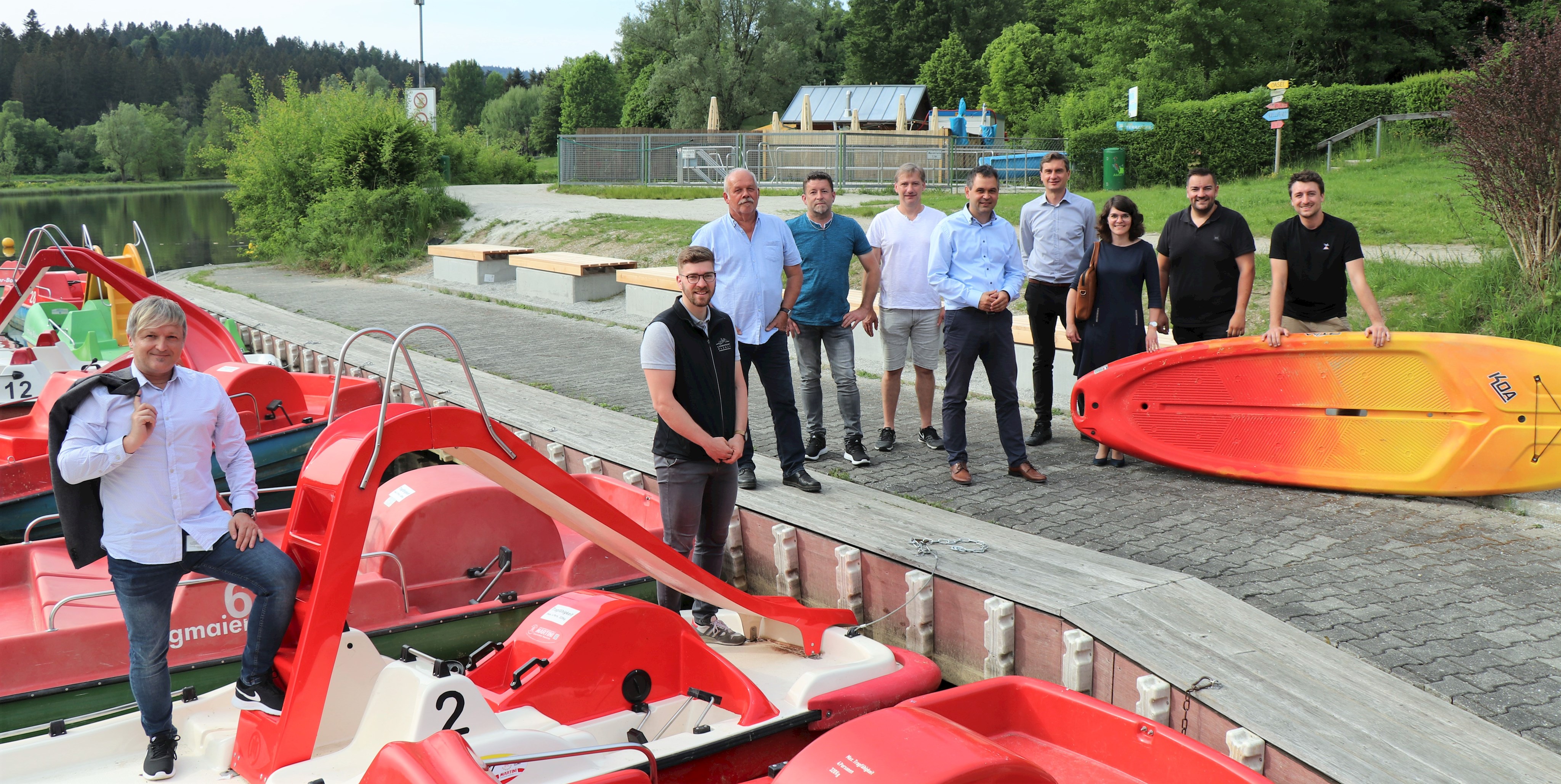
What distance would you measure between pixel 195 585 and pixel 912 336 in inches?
182

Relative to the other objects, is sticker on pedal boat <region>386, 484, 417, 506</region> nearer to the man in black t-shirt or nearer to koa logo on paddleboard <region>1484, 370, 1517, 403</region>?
the man in black t-shirt

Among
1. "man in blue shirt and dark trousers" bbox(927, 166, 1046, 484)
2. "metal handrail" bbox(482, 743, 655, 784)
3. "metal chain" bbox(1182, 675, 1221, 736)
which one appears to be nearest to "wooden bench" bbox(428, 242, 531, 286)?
"man in blue shirt and dark trousers" bbox(927, 166, 1046, 484)

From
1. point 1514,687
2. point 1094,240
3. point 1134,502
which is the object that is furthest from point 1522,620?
point 1094,240

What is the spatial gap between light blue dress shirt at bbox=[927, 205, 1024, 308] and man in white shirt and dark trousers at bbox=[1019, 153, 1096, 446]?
564 mm

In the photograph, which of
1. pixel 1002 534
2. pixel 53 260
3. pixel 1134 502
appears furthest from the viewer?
pixel 53 260

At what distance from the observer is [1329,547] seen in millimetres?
5887

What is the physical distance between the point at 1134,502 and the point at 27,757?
5.73m

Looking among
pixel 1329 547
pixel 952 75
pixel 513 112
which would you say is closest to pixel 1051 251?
pixel 1329 547

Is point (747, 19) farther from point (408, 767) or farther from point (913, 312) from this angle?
point (408, 767)

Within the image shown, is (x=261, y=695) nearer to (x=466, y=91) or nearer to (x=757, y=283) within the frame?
(x=757, y=283)

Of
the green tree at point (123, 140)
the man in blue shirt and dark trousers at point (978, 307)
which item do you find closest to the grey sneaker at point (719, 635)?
the man in blue shirt and dark trousers at point (978, 307)

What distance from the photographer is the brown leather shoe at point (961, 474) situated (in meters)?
7.10

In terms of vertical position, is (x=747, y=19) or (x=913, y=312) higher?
(x=747, y=19)

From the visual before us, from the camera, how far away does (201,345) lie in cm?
921
